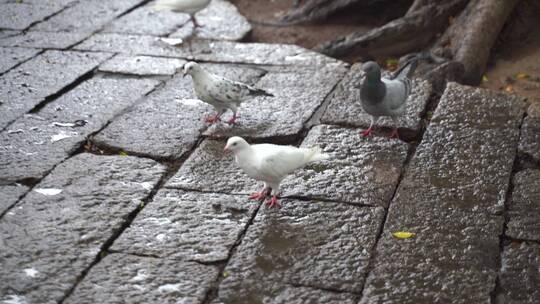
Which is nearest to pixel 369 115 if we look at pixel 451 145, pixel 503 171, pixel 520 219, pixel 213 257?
pixel 451 145

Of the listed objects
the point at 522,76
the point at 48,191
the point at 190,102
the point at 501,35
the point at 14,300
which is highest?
the point at 14,300

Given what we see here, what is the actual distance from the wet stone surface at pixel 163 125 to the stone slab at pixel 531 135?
218 cm

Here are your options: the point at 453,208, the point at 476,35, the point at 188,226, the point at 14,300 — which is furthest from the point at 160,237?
the point at 476,35

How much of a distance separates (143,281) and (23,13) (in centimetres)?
510

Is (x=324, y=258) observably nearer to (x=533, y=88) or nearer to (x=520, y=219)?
(x=520, y=219)

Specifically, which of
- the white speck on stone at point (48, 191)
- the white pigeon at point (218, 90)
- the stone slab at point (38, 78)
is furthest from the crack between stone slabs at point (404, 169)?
the stone slab at point (38, 78)

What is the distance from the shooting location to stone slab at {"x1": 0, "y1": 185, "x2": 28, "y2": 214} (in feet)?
13.0

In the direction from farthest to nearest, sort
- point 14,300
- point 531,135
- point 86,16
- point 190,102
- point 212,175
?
point 86,16, point 190,102, point 531,135, point 212,175, point 14,300

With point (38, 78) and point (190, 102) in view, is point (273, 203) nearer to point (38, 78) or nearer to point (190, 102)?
point (190, 102)

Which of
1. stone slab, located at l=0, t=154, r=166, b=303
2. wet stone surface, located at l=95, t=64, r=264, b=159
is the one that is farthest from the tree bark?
stone slab, located at l=0, t=154, r=166, b=303

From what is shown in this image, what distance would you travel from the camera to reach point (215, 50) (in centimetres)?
652

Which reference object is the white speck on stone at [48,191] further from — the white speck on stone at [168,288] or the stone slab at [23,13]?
the stone slab at [23,13]

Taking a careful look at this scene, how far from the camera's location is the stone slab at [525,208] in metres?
3.65

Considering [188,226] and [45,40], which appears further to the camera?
[45,40]
